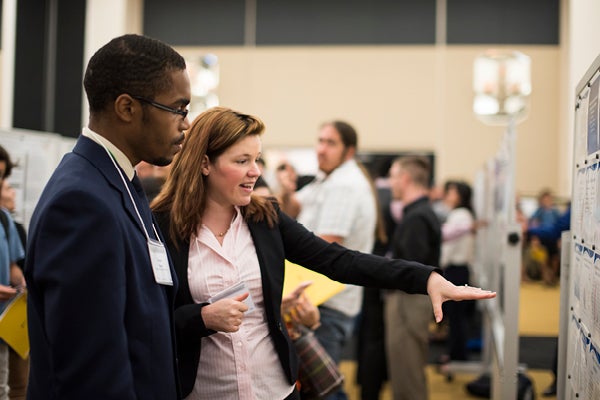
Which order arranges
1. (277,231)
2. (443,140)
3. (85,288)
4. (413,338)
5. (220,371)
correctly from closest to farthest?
1. (85,288)
2. (220,371)
3. (277,231)
4. (413,338)
5. (443,140)

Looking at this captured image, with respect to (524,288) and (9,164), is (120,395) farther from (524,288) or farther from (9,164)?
(524,288)

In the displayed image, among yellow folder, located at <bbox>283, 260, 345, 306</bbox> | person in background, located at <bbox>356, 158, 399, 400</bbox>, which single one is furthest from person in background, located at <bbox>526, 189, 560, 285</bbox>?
yellow folder, located at <bbox>283, 260, 345, 306</bbox>

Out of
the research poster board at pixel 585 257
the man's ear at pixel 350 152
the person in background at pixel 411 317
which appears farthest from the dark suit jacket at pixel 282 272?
the person in background at pixel 411 317

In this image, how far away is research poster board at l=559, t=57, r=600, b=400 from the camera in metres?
1.79

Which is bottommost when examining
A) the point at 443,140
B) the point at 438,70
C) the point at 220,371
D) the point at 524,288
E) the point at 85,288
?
the point at 524,288

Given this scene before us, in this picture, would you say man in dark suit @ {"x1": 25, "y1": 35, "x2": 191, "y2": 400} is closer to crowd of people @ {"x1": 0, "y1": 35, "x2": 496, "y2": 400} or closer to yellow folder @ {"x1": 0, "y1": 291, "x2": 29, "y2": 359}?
crowd of people @ {"x1": 0, "y1": 35, "x2": 496, "y2": 400}

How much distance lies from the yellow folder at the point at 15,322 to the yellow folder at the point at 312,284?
0.92 metres

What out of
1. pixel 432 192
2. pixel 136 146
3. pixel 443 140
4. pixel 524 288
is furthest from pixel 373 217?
pixel 443 140

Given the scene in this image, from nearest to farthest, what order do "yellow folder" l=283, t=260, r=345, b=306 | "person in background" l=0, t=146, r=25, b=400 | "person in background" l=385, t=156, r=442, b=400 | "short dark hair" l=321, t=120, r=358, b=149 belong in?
"person in background" l=0, t=146, r=25, b=400 → "yellow folder" l=283, t=260, r=345, b=306 → "short dark hair" l=321, t=120, r=358, b=149 → "person in background" l=385, t=156, r=442, b=400

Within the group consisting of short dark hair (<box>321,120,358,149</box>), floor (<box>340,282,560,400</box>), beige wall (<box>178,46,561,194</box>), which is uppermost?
beige wall (<box>178,46,561,194</box>)

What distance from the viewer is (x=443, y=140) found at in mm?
13969

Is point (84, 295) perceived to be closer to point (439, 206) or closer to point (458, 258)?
point (458, 258)

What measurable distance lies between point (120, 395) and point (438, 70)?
13318mm

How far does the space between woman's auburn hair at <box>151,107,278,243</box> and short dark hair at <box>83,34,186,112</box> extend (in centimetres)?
54
